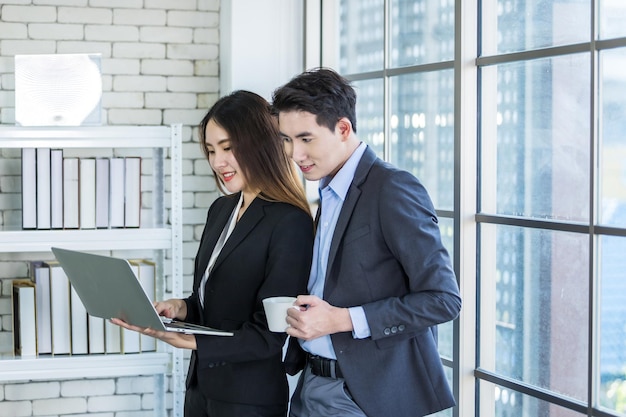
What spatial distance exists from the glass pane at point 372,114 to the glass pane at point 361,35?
7 centimetres

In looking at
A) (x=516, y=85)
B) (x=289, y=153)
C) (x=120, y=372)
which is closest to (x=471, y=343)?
(x=516, y=85)

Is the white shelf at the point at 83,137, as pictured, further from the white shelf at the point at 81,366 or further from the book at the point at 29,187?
the white shelf at the point at 81,366

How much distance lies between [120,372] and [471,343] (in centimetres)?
142

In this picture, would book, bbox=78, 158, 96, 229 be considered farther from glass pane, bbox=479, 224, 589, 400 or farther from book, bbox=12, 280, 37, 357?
glass pane, bbox=479, 224, 589, 400

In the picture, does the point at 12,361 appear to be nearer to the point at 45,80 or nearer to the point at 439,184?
the point at 45,80

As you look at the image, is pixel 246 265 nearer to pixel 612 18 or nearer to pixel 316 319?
pixel 316 319

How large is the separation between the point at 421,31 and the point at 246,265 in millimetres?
1051

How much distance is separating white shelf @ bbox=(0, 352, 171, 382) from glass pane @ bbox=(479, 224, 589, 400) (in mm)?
1379

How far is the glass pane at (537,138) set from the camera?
2.18m

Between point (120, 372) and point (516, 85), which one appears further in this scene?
point (120, 372)

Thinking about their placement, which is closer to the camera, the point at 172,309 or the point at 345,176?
the point at 345,176

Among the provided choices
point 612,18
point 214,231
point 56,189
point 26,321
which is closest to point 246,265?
point 214,231

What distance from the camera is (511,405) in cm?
248

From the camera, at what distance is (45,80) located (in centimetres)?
328
